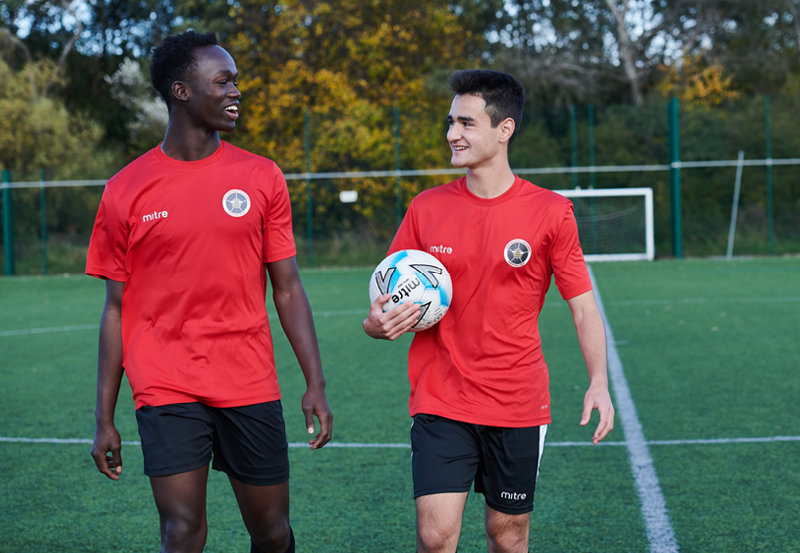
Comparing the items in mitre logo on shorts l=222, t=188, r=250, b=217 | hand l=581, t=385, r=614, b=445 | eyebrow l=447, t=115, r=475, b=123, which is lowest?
hand l=581, t=385, r=614, b=445

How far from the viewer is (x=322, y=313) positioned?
13016mm

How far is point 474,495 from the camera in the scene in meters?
4.85

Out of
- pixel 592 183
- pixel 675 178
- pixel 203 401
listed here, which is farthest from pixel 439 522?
pixel 675 178

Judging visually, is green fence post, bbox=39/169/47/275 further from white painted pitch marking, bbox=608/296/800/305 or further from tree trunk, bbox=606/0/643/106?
tree trunk, bbox=606/0/643/106

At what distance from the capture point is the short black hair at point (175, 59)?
300 centimetres

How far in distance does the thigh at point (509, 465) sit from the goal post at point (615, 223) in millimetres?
19452

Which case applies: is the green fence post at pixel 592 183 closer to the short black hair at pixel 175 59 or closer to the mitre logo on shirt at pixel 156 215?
the short black hair at pixel 175 59

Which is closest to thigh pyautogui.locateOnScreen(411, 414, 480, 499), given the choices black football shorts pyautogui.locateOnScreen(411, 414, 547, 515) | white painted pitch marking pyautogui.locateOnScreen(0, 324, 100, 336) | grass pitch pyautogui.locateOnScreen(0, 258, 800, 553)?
black football shorts pyautogui.locateOnScreen(411, 414, 547, 515)

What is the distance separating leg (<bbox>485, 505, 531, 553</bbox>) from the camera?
3.07 meters

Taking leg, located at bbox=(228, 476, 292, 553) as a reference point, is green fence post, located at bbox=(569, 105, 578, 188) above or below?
above

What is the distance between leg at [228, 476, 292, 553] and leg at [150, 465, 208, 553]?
0.16 m

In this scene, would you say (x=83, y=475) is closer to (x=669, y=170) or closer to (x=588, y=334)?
(x=588, y=334)

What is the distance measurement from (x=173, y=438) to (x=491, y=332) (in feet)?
3.58

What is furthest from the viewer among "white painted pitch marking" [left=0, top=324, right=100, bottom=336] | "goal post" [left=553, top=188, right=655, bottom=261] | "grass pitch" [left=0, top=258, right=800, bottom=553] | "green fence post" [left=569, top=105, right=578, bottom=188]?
"green fence post" [left=569, top=105, right=578, bottom=188]
